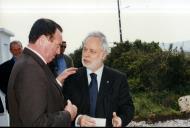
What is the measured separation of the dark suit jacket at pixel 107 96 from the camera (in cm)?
496

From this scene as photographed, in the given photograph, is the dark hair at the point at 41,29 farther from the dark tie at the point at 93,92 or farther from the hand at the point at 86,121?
the dark tie at the point at 93,92

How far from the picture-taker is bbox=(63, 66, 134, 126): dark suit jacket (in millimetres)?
4957

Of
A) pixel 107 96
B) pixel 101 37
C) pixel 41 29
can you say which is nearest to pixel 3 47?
pixel 101 37

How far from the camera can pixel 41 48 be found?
3.79 metres

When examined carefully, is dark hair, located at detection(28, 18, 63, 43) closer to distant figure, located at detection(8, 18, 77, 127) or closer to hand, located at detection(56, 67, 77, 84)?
distant figure, located at detection(8, 18, 77, 127)

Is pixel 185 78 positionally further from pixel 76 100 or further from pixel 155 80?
pixel 76 100

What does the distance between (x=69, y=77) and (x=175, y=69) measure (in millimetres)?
15345

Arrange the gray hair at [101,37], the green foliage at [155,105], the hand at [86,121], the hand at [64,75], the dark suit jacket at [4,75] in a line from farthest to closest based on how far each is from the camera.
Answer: the green foliage at [155,105] < the dark suit jacket at [4,75] < the gray hair at [101,37] < the hand at [64,75] < the hand at [86,121]

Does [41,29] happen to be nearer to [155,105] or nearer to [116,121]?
[116,121]

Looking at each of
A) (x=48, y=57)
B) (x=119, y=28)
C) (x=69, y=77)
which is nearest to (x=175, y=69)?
(x=69, y=77)

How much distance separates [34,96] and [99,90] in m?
1.59

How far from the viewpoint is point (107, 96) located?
4.98 m

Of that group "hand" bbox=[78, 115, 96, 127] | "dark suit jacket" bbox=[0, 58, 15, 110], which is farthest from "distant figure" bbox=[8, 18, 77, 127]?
"dark suit jacket" bbox=[0, 58, 15, 110]

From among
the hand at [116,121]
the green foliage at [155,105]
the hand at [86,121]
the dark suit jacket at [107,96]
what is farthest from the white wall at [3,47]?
the hand at [86,121]
